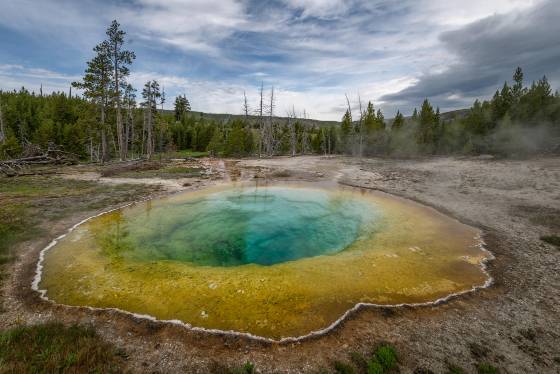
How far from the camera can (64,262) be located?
9070 mm

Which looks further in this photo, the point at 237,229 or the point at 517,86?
the point at 517,86

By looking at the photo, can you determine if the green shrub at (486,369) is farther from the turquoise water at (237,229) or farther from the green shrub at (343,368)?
the turquoise water at (237,229)

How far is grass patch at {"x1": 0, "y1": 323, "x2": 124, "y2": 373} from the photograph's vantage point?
4668 mm

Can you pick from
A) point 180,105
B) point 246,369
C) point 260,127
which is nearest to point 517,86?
point 260,127

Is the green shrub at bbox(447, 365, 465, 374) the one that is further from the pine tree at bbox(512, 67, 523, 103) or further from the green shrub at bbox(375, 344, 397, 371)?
the pine tree at bbox(512, 67, 523, 103)

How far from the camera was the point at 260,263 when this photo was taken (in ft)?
34.1

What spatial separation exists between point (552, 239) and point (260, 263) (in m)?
11.2

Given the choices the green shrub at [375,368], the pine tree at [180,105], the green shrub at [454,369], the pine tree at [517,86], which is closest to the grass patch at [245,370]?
the green shrub at [375,368]

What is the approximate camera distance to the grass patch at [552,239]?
1045 cm

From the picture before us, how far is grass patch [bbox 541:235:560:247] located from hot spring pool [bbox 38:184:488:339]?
218 centimetres

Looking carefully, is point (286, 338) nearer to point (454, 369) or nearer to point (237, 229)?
point (454, 369)

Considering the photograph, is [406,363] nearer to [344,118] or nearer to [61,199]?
[61,199]

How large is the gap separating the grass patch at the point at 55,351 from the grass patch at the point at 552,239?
46.9 feet

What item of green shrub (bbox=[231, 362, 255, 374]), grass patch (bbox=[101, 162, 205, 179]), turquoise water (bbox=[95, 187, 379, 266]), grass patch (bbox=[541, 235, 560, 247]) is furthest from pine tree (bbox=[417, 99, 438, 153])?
green shrub (bbox=[231, 362, 255, 374])
